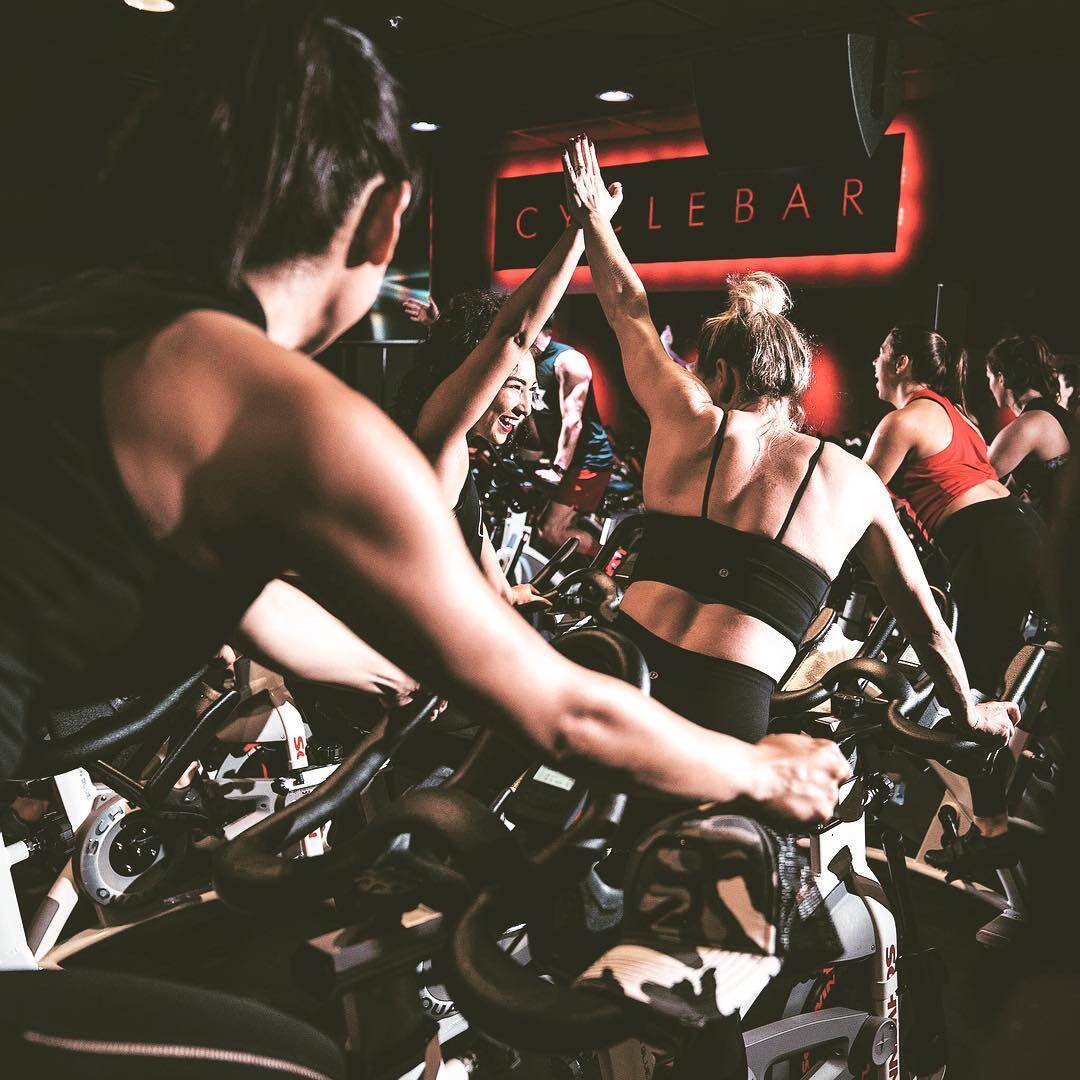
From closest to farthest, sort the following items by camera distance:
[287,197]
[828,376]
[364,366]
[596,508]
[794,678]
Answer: [287,197] → [794,678] → [596,508] → [828,376] → [364,366]

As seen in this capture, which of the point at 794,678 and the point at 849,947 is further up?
the point at 849,947

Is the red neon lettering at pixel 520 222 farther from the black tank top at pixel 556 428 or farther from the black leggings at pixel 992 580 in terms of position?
the black leggings at pixel 992 580

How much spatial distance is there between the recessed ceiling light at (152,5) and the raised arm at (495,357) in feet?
15.5

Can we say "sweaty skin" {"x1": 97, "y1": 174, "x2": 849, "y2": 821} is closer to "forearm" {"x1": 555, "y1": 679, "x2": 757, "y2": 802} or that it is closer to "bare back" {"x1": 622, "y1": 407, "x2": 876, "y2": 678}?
"forearm" {"x1": 555, "y1": 679, "x2": 757, "y2": 802}

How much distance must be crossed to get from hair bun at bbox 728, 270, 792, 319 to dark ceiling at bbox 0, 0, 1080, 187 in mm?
3719

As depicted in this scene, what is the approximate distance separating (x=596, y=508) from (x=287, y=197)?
16.2ft

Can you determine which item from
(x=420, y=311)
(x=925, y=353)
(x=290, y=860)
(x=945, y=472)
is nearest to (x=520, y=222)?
(x=420, y=311)

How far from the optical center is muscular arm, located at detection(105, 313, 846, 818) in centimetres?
78

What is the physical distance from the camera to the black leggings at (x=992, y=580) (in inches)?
155

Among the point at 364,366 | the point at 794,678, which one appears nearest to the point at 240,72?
the point at 794,678

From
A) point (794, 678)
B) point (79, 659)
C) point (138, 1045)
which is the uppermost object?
point (79, 659)

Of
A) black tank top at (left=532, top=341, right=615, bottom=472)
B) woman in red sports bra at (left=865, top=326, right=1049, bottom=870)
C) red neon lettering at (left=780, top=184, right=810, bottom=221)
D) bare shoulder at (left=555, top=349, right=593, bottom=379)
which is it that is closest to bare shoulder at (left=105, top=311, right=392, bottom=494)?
woman in red sports bra at (left=865, top=326, right=1049, bottom=870)

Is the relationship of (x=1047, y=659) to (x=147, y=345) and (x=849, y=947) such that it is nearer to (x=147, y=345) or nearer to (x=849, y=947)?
(x=849, y=947)

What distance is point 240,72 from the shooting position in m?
0.91
